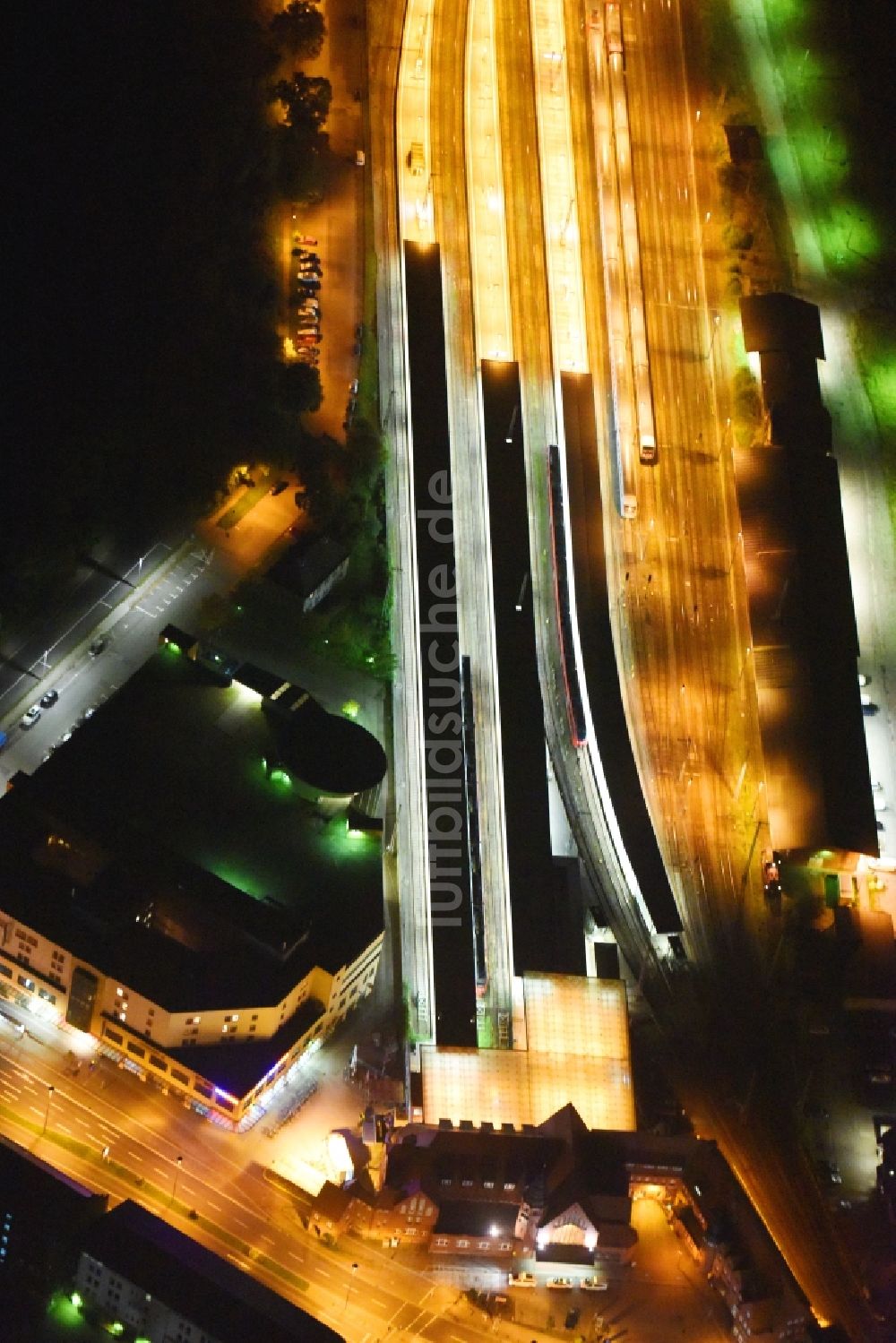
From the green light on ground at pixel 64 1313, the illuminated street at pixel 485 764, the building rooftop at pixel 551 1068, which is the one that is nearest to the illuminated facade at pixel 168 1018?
the illuminated street at pixel 485 764

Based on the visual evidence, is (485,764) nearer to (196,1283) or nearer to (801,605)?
(801,605)

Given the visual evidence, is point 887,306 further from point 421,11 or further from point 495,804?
point 495,804

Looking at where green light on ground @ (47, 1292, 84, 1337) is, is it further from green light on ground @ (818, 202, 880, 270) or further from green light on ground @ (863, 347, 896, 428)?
green light on ground @ (818, 202, 880, 270)

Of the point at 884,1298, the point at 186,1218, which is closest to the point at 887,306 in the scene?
the point at 884,1298

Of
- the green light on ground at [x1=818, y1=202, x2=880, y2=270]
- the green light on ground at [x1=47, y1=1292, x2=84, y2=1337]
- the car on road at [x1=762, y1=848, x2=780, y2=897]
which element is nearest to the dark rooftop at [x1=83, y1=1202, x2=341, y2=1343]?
the green light on ground at [x1=47, y1=1292, x2=84, y2=1337]

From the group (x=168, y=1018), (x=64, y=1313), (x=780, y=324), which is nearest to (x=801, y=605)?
(x=780, y=324)

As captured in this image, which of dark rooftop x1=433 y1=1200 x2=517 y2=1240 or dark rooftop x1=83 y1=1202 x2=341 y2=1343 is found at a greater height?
dark rooftop x1=433 y1=1200 x2=517 y2=1240
